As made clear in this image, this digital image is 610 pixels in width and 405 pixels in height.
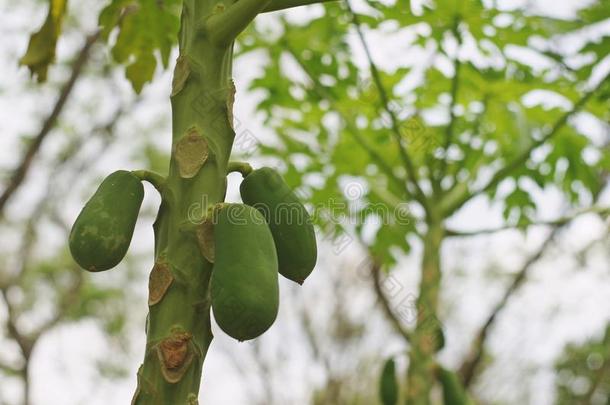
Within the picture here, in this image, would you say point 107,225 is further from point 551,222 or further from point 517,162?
point 551,222

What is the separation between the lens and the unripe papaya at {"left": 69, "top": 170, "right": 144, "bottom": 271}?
109 cm

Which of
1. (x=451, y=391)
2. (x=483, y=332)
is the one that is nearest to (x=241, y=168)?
(x=451, y=391)

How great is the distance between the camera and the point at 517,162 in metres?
2.58

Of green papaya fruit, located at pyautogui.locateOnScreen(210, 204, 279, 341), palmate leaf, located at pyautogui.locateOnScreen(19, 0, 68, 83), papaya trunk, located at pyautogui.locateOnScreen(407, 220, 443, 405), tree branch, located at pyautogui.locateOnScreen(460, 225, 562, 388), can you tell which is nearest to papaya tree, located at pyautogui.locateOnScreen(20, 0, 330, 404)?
green papaya fruit, located at pyautogui.locateOnScreen(210, 204, 279, 341)

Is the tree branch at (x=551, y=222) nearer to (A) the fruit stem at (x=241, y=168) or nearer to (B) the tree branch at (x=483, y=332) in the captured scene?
(A) the fruit stem at (x=241, y=168)

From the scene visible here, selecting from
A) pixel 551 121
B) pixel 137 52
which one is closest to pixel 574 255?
pixel 551 121

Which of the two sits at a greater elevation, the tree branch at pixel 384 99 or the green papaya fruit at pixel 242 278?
the green papaya fruit at pixel 242 278

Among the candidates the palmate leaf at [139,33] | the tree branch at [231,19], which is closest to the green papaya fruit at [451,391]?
the palmate leaf at [139,33]

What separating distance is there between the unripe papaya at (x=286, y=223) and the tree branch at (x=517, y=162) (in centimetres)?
160

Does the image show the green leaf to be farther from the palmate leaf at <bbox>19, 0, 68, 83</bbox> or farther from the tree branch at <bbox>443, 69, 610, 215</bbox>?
the tree branch at <bbox>443, 69, 610, 215</bbox>

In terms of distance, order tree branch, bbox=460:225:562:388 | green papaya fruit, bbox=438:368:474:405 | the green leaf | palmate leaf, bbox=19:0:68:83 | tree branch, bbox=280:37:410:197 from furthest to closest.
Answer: tree branch, bbox=460:225:562:388
tree branch, bbox=280:37:410:197
green papaya fruit, bbox=438:368:474:405
the green leaf
palmate leaf, bbox=19:0:68:83

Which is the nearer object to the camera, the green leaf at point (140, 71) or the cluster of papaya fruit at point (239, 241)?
the cluster of papaya fruit at point (239, 241)

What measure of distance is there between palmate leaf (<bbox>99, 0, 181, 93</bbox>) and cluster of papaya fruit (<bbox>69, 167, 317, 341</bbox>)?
0.81m

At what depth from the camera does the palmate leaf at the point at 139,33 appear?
1905 mm
